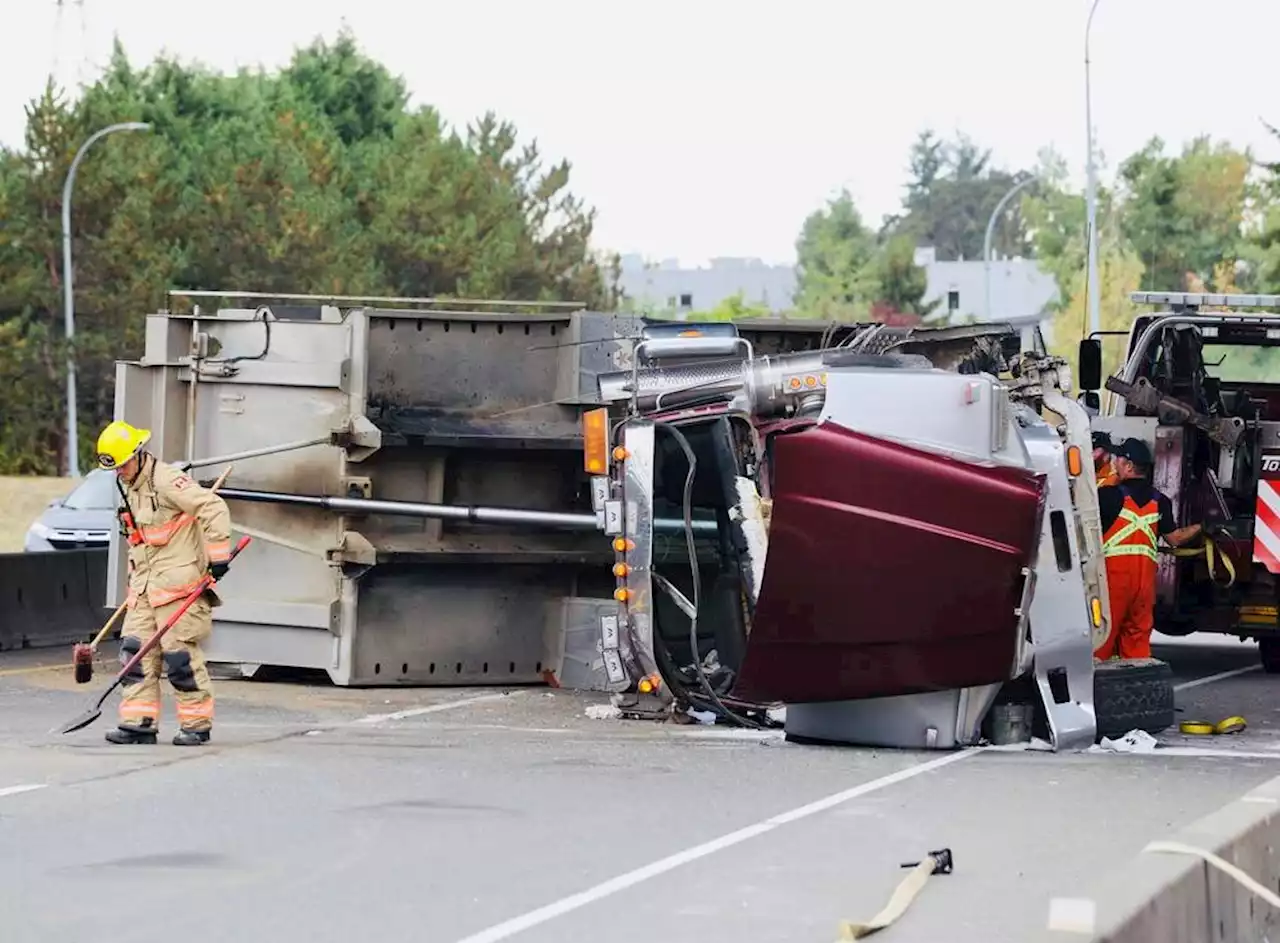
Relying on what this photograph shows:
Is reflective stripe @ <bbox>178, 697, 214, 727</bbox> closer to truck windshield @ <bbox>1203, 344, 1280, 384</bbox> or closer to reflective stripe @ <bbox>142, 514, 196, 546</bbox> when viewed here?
reflective stripe @ <bbox>142, 514, 196, 546</bbox>

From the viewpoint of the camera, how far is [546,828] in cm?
862

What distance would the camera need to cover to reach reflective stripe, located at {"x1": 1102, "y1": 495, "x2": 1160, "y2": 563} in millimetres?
13688

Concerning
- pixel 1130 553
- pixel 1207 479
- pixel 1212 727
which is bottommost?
pixel 1212 727

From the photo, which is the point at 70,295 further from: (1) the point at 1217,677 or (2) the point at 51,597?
(1) the point at 1217,677

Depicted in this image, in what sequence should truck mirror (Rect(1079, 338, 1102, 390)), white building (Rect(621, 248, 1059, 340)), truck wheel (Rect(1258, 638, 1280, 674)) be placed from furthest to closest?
white building (Rect(621, 248, 1059, 340)) → truck wheel (Rect(1258, 638, 1280, 674)) → truck mirror (Rect(1079, 338, 1102, 390))

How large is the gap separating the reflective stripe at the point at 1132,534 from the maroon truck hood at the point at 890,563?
324 centimetres

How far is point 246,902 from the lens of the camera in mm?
7020

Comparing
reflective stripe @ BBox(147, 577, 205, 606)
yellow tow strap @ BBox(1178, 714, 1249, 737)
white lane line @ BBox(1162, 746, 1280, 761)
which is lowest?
yellow tow strap @ BBox(1178, 714, 1249, 737)

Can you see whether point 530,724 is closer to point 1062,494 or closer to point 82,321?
point 1062,494

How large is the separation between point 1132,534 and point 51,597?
927 centimetres

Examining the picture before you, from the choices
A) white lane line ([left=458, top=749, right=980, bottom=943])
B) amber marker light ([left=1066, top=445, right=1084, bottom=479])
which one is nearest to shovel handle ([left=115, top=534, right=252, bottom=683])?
white lane line ([left=458, top=749, right=980, bottom=943])

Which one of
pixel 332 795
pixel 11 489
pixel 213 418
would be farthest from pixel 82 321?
pixel 332 795

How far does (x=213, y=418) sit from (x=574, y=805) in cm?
628

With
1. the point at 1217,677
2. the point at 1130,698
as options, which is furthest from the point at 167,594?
the point at 1217,677
